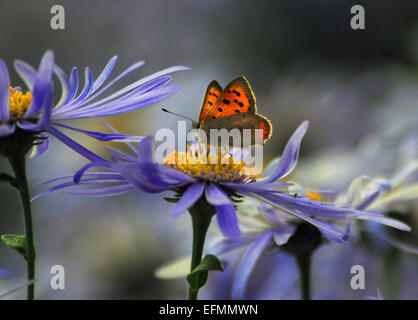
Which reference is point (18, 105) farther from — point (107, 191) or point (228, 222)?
point (228, 222)

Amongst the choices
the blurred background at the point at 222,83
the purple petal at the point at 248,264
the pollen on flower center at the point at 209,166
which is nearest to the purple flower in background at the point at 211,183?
the pollen on flower center at the point at 209,166

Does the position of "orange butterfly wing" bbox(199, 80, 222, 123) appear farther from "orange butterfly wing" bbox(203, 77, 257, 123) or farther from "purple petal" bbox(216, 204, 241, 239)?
"purple petal" bbox(216, 204, 241, 239)

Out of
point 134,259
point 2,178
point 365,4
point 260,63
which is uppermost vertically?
point 365,4

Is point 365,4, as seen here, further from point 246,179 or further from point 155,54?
point 246,179

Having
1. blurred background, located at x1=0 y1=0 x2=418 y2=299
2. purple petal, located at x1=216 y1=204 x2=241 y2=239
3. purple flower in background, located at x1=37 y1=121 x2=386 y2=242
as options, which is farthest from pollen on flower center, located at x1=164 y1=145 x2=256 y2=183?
blurred background, located at x1=0 y1=0 x2=418 y2=299

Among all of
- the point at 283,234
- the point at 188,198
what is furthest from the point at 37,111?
the point at 283,234

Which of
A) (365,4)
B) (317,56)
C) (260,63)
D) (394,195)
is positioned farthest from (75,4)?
(394,195)

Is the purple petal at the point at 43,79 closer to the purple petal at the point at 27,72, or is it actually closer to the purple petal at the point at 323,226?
the purple petal at the point at 27,72
